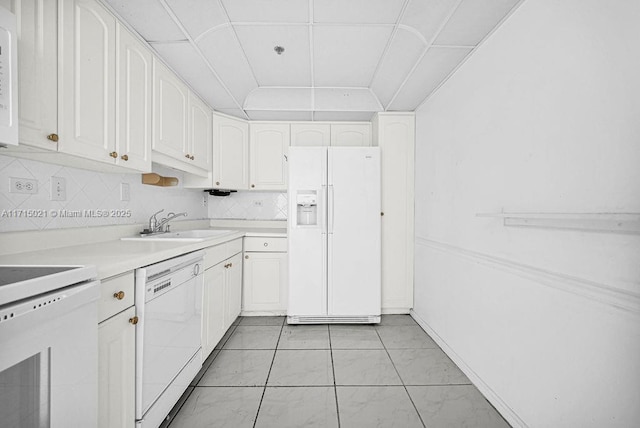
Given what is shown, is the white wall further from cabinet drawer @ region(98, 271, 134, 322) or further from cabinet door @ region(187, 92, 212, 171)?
cabinet door @ region(187, 92, 212, 171)

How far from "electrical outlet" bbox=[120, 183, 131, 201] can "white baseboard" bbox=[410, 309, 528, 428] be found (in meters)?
2.65

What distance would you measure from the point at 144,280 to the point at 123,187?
3.61ft

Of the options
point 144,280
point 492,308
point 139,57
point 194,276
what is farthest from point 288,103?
point 492,308

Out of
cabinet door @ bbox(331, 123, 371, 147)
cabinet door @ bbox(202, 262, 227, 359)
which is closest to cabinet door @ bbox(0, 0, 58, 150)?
cabinet door @ bbox(202, 262, 227, 359)

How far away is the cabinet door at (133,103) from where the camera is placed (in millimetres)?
1601

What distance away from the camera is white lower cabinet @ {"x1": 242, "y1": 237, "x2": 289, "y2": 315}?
9.66 ft

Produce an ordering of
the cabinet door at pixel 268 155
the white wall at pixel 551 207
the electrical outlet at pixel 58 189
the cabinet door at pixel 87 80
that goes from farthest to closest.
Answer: the cabinet door at pixel 268 155 < the electrical outlet at pixel 58 189 < the cabinet door at pixel 87 80 < the white wall at pixel 551 207

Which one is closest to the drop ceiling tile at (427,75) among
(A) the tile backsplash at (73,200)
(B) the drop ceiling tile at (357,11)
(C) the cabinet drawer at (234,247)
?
(B) the drop ceiling tile at (357,11)

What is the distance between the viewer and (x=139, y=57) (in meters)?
1.77

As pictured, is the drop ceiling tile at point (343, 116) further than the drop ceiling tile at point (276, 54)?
Yes

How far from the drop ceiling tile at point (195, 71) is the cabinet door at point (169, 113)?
75 millimetres

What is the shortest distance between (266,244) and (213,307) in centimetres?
93

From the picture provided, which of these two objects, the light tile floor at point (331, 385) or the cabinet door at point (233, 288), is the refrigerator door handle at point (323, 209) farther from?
the light tile floor at point (331, 385)

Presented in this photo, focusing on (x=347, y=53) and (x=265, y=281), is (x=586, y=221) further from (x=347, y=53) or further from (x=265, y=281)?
(x=265, y=281)
